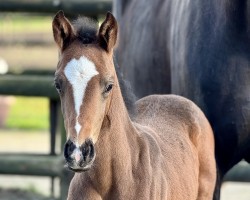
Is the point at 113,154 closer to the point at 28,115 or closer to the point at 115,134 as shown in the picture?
the point at 115,134

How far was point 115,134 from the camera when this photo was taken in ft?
14.5

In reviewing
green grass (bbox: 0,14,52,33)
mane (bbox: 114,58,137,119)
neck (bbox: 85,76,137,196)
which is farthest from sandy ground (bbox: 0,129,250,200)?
green grass (bbox: 0,14,52,33)

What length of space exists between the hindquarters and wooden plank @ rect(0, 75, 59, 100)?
7.07 feet

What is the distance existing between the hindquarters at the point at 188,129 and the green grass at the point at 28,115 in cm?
751

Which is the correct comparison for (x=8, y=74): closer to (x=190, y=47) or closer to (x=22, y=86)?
(x=22, y=86)

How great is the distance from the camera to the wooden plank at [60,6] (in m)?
7.40

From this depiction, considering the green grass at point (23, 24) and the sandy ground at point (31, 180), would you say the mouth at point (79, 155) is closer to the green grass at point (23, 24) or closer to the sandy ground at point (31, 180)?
the sandy ground at point (31, 180)

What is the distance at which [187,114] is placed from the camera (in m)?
5.32

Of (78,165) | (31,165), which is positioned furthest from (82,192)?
A: (31,165)

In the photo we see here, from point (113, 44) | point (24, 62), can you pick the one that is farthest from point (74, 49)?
point (24, 62)

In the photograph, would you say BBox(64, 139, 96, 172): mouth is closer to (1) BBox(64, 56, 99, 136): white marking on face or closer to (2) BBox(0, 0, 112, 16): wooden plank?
(1) BBox(64, 56, 99, 136): white marking on face

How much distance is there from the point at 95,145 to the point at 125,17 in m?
2.80

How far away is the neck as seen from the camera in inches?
172

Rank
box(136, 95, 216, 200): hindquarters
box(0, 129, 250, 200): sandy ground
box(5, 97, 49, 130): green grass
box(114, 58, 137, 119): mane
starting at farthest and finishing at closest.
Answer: box(5, 97, 49, 130): green grass → box(0, 129, 250, 200): sandy ground → box(136, 95, 216, 200): hindquarters → box(114, 58, 137, 119): mane
